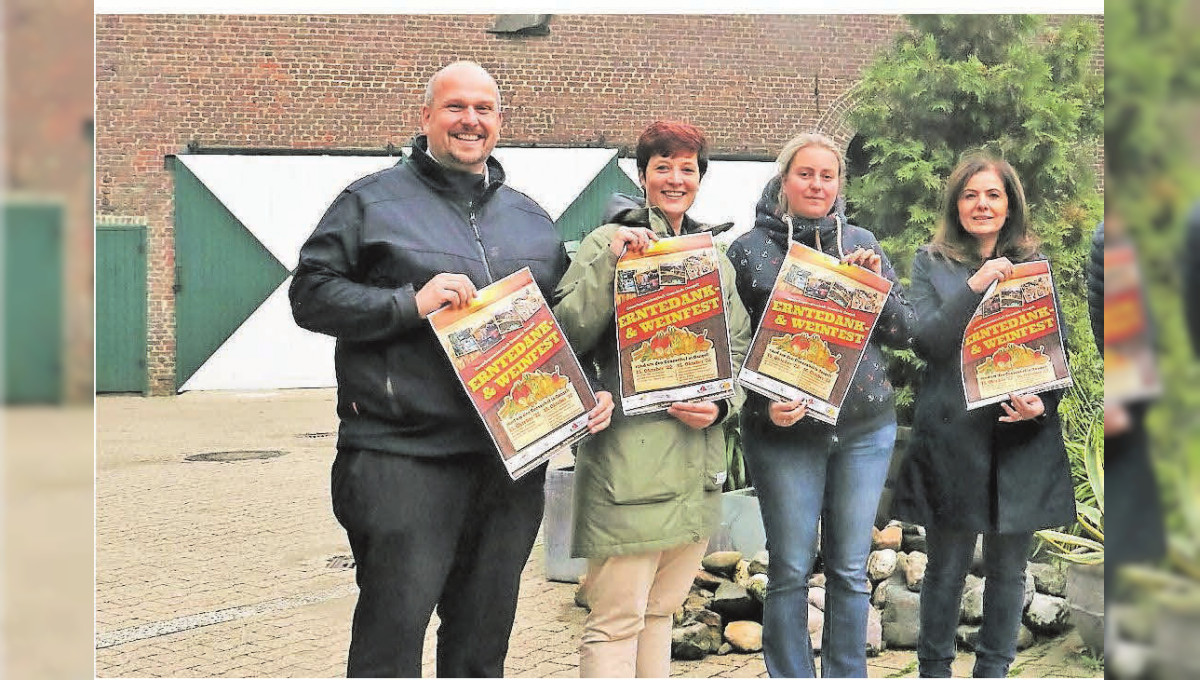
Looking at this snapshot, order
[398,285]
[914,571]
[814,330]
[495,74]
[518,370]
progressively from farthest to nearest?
[914,571] → [495,74] → [814,330] → [518,370] → [398,285]

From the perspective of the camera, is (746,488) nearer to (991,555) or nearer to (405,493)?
(991,555)

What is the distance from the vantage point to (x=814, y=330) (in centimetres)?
A: 321

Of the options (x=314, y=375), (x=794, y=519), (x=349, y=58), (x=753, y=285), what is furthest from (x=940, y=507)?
(x=349, y=58)

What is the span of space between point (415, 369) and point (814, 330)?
1.11 meters

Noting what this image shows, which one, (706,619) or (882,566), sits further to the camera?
(882,566)

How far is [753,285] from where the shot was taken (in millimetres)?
3273

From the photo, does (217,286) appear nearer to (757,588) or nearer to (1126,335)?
(757,588)

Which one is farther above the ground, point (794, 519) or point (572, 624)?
point (794, 519)

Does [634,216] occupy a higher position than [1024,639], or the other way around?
[634,216]

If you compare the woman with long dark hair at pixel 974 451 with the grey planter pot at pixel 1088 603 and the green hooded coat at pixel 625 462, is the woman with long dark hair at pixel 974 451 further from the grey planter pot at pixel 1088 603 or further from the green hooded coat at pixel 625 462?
the green hooded coat at pixel 625 462

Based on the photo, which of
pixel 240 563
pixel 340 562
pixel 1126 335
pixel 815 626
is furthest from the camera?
pixel 340 562

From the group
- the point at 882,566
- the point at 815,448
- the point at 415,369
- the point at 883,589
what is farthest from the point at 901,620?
the point at 415,369

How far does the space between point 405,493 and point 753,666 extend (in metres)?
1.71

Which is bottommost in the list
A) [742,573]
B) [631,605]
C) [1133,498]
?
[742,573]
